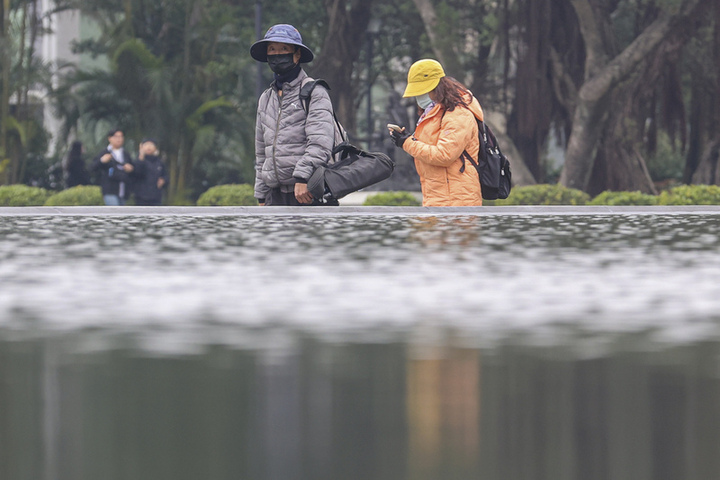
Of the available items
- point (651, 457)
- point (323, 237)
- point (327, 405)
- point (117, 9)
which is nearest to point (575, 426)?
point (651, 457)

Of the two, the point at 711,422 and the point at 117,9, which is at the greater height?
the point at 117,9

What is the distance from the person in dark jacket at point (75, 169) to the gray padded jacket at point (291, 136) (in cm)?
1921

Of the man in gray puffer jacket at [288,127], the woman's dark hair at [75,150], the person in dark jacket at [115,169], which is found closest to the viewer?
the man in gray puffer jacket at [288,127]

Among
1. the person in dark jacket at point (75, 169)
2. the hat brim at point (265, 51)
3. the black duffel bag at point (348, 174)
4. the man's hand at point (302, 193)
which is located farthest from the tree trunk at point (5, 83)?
the black duffel bag at point (348, 174)

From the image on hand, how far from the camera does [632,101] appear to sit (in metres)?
26.8

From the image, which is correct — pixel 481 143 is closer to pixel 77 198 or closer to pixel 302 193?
pixel 302 193

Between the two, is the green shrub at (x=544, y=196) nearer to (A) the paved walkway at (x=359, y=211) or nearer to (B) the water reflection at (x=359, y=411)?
(A) the paved walkway at (x=359, y=211)

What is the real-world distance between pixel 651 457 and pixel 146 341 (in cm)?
179

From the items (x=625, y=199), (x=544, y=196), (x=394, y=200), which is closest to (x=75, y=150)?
(x=394, y=200)

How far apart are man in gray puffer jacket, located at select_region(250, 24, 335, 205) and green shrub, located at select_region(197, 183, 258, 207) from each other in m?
14.6

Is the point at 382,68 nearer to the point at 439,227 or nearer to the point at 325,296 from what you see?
the point at 439,227

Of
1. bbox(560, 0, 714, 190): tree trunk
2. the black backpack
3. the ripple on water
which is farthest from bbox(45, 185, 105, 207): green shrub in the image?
the ripple on water

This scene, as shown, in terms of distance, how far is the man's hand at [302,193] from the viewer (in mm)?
8211

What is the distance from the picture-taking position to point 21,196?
23.4 metres
